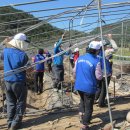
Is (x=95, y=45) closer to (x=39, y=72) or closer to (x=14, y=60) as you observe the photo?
(x=14, y=60)

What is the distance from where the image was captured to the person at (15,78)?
7.07m

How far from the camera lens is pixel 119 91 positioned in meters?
12.6

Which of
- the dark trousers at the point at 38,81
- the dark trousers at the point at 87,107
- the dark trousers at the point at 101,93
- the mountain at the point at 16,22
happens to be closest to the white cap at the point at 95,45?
the dark trousers at the point at 87,107

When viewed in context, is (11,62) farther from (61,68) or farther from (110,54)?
(61,68)

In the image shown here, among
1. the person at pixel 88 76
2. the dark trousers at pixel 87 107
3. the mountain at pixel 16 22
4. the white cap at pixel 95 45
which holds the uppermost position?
the mountain at pixel 16 22

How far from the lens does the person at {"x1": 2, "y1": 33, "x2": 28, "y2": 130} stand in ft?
23.2

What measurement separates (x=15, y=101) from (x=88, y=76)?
1551 mm

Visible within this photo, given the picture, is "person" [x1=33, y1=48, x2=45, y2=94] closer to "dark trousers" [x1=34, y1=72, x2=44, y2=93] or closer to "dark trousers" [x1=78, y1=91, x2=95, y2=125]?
"dark trousers" [x1=34, y1=72, x2=44, y2=93]

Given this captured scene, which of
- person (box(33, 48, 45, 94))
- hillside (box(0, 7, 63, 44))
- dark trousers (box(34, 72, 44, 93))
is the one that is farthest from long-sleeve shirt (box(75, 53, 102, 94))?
dark trousers (box(34, 72, 44, 93))

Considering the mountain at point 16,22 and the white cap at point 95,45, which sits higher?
the mountain at point 16,22

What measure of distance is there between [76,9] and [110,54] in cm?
178

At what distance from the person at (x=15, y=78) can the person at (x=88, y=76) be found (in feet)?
3.48

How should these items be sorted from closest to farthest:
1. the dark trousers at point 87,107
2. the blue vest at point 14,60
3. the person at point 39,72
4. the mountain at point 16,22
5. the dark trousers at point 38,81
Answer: the dark trousers at point 87,107 < the blue vest at point 14,60 < the mountain at point 16,22 < the person at point 39,72 < the dark trousers at point 38,81

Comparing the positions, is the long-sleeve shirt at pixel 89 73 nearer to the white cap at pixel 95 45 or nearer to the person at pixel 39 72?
the white cap at pixel 95 45
